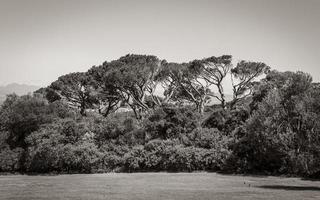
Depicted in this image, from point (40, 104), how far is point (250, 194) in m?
29.1

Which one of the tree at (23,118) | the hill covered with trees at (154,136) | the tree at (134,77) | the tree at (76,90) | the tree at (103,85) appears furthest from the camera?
the tree at (76,90)

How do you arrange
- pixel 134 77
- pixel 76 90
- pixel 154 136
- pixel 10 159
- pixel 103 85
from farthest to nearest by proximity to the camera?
1. pixel 76 90
2. pixel 103 85
3. pixel 134 77
4. pixel 154 136
5. pixel 10 159

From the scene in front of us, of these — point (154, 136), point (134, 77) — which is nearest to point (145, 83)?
point (134, 77)

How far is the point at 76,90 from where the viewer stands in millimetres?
60844

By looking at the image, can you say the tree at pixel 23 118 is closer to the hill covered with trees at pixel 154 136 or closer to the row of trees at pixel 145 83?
the hill covered with trees at pixel 154 136

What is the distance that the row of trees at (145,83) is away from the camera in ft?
181

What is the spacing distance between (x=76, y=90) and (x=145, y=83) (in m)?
11.4

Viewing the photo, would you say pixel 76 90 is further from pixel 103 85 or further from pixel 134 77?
pixel 134 77

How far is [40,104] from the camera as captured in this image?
4412 cm

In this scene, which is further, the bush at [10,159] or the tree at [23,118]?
the tree at [23,118]

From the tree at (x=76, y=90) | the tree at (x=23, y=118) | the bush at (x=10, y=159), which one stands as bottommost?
the bush at (x=10, y=159)

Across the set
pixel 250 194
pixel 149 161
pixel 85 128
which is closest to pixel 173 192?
pixel 250 194

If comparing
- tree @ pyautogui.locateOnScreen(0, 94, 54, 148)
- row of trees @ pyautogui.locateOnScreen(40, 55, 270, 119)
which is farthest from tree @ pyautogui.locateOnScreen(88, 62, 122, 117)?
tree @ pyautogui.locateOnScreen(0, 94, 54, 148)

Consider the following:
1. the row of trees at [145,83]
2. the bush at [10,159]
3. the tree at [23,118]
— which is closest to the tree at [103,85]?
the row of trees at [145,83]
